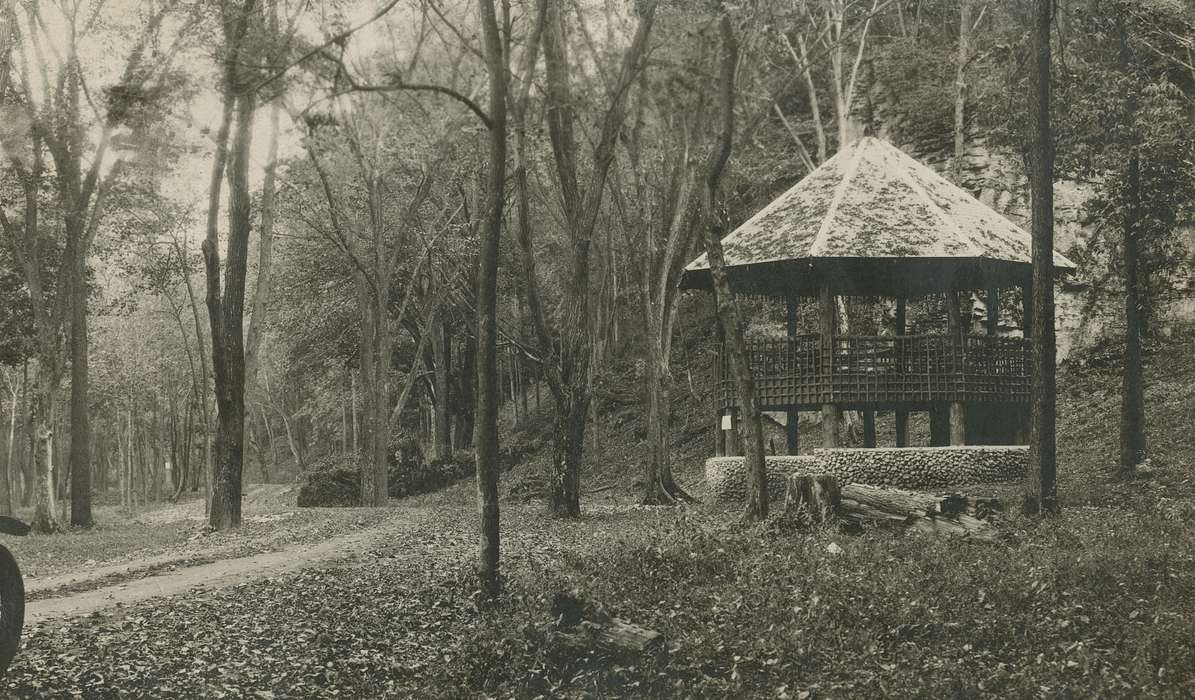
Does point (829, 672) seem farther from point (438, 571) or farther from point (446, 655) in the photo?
point (438, 571)

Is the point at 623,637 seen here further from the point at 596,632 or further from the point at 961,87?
the point at 961,87

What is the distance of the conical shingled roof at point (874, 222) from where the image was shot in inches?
845

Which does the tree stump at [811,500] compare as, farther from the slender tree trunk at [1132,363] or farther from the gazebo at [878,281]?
the slender tree trunk at [1132,363]

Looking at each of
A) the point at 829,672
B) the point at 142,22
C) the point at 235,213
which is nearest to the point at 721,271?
the point at 829,672

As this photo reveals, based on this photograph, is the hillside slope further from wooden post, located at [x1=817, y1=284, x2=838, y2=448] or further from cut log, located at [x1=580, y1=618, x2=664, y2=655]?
cut log, located at [x1=580, y1=618, x2=664, y2=655]

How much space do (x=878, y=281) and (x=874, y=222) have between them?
2.44 meters

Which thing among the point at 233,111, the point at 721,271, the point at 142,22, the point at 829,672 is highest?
the point at 142,22

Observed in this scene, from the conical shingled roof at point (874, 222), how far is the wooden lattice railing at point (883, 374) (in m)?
1.86

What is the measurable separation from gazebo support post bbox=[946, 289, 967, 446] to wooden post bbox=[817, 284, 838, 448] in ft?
8.22

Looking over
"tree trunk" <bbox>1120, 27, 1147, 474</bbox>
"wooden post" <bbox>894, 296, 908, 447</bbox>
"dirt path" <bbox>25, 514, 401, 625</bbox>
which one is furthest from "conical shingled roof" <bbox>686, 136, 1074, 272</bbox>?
"dirt path" <bbox>25, 514, 401, 625</bbox>

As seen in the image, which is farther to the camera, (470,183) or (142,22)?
(470,183)

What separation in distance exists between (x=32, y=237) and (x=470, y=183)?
1322 centimetres

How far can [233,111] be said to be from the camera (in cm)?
2042

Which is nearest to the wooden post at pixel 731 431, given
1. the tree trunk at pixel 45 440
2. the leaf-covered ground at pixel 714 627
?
the leaf-covered ground at pixel 714 627
